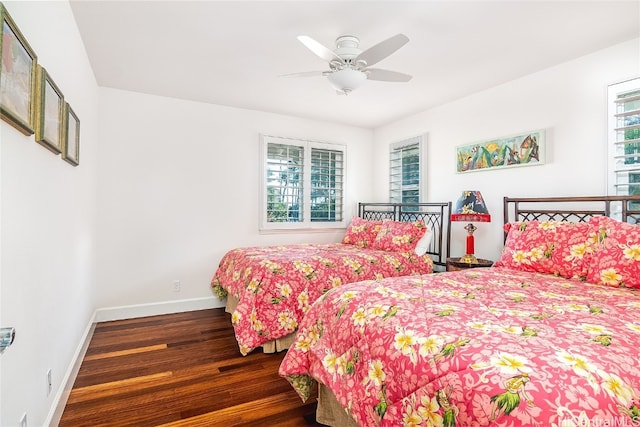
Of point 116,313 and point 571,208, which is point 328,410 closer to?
point 571,208

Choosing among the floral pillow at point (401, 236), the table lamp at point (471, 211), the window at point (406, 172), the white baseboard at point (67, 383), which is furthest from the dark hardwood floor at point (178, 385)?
the window at point (406, 172)

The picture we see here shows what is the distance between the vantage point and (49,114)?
1620 mm

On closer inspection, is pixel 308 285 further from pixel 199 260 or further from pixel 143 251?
pixel 143 251

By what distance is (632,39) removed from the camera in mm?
2393

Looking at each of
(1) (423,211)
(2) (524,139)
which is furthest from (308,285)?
(2) (524,139)

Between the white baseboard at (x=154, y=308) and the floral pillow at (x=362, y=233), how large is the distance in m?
1.80

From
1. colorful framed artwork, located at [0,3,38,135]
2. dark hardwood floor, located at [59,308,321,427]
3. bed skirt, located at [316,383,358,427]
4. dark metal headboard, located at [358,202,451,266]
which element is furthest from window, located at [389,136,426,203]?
colorful framed artwork, located at [0,3,38,135]

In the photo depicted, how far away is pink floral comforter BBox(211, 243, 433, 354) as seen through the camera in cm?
261

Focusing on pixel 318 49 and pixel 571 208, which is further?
pixel 571 208

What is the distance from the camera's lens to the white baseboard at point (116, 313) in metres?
2.02

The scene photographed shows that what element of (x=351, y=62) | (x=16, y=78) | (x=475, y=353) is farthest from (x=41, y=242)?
(x=351, y=62)

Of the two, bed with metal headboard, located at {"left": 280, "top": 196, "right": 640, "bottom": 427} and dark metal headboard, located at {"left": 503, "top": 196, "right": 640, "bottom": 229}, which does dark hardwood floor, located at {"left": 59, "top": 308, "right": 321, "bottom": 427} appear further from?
dark metal headboard, located at {"left": 503, "top": 196, "right": 640, "bottom": 229}

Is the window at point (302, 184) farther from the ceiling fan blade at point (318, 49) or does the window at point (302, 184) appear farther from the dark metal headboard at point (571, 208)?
the dark metal headboard at point (571, 208)

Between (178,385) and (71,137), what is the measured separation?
179 cm
